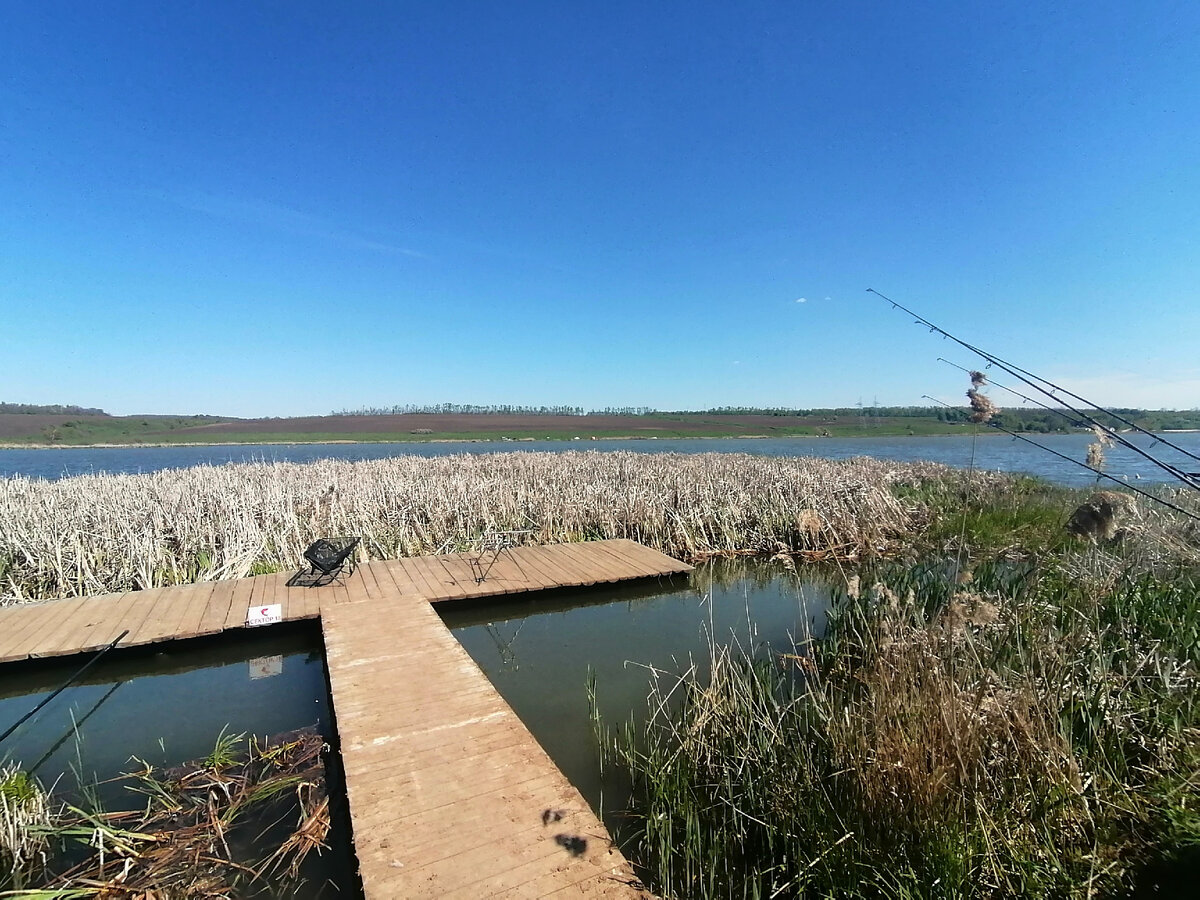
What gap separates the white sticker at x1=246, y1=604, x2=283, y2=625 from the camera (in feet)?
21.8

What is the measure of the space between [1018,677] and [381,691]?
4353 millimetres

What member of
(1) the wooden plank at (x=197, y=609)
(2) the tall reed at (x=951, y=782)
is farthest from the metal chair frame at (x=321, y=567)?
(2) the tall reed at (x=951, y=782)

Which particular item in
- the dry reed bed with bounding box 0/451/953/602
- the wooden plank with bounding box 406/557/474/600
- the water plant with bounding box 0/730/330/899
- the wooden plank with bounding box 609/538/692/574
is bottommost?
the water plant with bounding box 0/730/330/899

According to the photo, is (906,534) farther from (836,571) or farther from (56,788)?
(56,788)

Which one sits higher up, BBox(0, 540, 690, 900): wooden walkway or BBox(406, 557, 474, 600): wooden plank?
BBox(0, 540, 690, 900): wooden walkway

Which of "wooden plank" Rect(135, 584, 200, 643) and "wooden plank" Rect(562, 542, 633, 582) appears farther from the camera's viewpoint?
"wooden plank" Rect(562, 542, 633, 582)

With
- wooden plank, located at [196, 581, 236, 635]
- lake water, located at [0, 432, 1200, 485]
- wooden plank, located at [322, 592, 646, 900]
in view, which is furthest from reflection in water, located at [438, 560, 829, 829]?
lake water, located at [0, 432, 1200, 485]

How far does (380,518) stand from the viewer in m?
11.4

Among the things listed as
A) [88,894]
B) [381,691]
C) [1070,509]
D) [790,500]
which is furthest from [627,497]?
[88,894]

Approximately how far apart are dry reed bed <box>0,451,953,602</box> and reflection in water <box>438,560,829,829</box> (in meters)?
1.89

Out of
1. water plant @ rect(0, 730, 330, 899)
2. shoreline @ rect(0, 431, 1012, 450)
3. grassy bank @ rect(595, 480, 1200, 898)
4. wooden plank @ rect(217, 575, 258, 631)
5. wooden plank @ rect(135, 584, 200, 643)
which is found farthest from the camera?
shoreline @ rect(0, 431, 1012, 450)

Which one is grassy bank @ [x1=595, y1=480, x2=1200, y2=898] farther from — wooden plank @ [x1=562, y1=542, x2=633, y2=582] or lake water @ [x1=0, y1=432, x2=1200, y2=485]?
lake water @ [x1=0, y1=432, x2=1200, y2=485]

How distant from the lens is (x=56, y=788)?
4051mm

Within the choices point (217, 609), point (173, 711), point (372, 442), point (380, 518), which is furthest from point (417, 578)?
point (372, 442)
